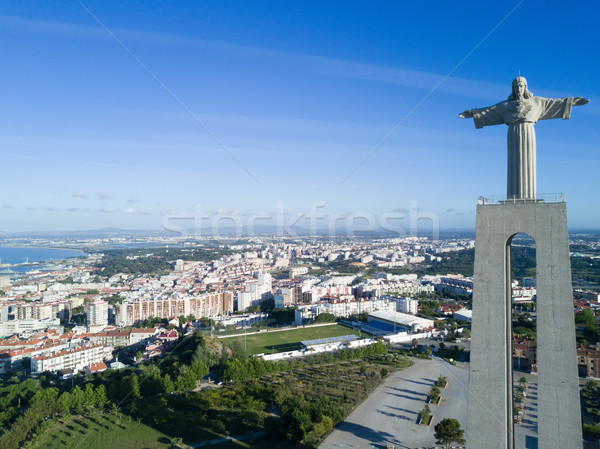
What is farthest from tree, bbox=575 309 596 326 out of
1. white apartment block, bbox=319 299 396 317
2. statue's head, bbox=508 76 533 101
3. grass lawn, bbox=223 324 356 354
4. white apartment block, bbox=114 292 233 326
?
white apartment block, bbox=114 292 233 326

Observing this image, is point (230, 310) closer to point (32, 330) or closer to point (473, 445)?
point (32, 330)

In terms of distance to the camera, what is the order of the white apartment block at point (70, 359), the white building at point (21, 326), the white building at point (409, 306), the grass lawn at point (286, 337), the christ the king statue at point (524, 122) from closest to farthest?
the christ the king statue at point (524, 122) → the white apartment block at point (70, 359) → the grass lawn at point (286, 337) → the white building at point (21, 326) → the white building at point (409, 306)

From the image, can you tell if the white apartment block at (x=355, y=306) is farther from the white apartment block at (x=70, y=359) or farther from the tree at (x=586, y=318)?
the white apartment block at (x=70, y=359)

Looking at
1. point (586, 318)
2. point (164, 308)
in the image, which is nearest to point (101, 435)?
point (164, 308)

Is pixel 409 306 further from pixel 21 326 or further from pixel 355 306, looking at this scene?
pixel 21 326

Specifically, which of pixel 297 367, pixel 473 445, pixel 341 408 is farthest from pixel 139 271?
pixel 473 445

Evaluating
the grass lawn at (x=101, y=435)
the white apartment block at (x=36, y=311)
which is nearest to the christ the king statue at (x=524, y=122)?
the grass lawn at (x=101, y=435)
